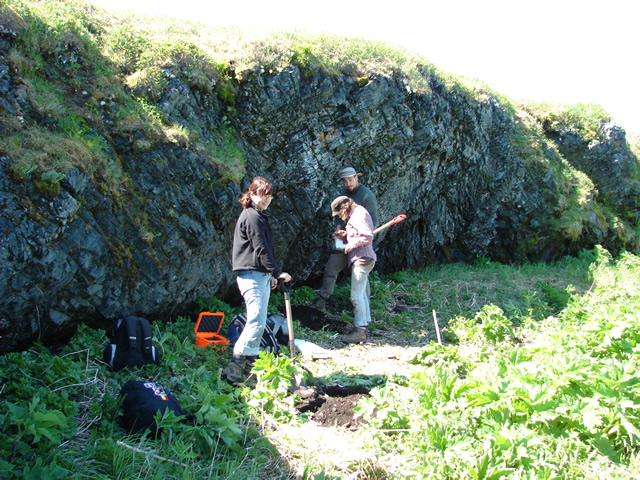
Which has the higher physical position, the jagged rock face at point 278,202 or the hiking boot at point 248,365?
the jagged rock face at point 278,202

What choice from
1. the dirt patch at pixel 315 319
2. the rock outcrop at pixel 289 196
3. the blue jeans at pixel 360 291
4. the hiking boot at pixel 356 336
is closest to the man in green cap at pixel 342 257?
the dirt patch at pixel 315 319

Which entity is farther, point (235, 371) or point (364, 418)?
point (235, 371)

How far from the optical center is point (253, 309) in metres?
4.57

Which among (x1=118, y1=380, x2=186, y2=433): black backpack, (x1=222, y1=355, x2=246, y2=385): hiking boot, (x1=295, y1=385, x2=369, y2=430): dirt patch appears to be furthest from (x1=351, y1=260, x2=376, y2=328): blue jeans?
(x1=118, y1=380, x2=186, y2=433): black backpack

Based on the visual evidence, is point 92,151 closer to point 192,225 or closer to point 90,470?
point 192,225

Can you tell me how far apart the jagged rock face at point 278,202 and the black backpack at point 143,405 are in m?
1.35

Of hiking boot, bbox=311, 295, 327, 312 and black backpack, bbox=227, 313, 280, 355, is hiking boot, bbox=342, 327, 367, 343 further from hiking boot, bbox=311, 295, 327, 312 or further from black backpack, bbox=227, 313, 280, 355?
black backpack, bbox=227, 313, 280, 355

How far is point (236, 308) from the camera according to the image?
6.43 m

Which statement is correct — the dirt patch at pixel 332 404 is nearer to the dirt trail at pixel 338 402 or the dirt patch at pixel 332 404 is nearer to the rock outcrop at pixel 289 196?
the dirt trail at pixel 338 402

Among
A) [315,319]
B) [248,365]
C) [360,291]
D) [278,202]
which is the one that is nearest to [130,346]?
[248,365]

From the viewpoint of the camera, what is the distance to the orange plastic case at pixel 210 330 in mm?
5020

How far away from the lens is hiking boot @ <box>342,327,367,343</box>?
6.15 m

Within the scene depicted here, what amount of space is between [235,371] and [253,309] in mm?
628

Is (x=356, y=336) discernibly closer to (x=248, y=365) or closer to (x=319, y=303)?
(x=319, y=303)
